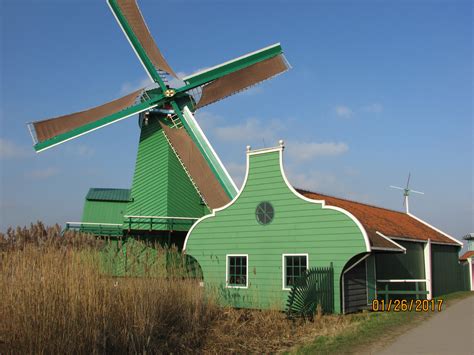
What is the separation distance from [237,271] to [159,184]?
9418mm

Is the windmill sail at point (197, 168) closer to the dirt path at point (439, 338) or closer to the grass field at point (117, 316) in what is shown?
the grass field at point (117, 316)

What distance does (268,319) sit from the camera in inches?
499

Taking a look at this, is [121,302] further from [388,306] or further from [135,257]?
[388,306]

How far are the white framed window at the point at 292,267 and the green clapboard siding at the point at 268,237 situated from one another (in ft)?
0.54

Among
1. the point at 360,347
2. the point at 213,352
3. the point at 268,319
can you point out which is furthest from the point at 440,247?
the point at 213,352

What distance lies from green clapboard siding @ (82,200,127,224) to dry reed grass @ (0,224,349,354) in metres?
15.6

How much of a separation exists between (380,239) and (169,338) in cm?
903

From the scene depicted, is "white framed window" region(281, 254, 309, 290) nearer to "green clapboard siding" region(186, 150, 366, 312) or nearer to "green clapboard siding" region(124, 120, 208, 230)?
"green clapboard siding" region(186, 150, 366, 312)

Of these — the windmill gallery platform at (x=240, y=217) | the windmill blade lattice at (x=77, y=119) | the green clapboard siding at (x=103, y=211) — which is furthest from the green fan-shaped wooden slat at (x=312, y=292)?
the windmill blade lattice at (x=77, y=119)

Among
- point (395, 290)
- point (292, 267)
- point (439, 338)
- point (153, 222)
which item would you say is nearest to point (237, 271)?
point (292, 267)

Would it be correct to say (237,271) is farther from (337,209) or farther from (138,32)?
(138,32)

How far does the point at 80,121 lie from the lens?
87.9 feet

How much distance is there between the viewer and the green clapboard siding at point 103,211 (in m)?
26.9
